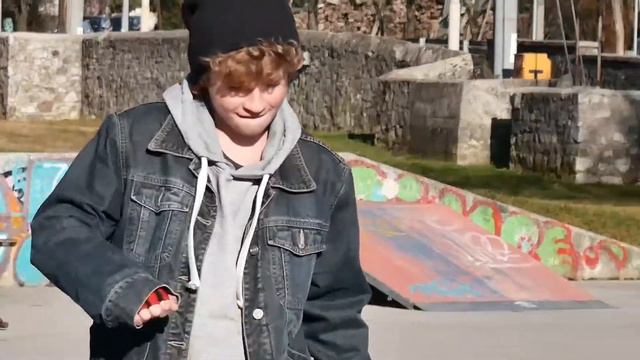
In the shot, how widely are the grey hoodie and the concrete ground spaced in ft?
18.7

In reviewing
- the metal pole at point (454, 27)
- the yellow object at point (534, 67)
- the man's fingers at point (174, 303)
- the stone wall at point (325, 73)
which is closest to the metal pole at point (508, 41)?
the stone wall at point (325, 73)

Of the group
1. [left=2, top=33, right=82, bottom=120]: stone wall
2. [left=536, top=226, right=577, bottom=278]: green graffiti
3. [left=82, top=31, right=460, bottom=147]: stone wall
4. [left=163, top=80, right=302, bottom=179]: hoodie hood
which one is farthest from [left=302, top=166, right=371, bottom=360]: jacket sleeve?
[left=2, top=33, right=82, bottom=120]: stone wall

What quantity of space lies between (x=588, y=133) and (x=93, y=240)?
49.9ft

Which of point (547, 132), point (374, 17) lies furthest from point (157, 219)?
point (374, 17)

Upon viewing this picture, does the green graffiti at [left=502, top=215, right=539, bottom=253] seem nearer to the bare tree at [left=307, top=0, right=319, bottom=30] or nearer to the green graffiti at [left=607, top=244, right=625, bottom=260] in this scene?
the green graffiti at [left=607, top=244, right=625, bottom=260]

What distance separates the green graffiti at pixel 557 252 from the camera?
43.8 feet

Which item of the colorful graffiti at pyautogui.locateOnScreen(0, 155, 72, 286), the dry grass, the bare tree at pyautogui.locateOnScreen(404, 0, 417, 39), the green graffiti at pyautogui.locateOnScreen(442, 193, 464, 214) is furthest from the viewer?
the bare tree at pyautogui.locateOnScreen(404, 0, 417, 39)

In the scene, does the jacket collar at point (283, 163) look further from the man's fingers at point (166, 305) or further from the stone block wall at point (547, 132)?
the stone block wall at point (547, 132)

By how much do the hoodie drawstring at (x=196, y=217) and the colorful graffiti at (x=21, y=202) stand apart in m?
8.99

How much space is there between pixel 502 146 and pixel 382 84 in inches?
116

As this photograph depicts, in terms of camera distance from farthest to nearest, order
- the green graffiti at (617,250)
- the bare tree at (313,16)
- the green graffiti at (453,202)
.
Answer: the bare tree at (313,16), the green graffiti at (453,202), the green graffiti at (617,250)

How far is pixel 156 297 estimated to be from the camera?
121 inches

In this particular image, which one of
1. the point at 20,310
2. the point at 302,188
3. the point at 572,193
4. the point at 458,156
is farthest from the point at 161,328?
the point at 458,156

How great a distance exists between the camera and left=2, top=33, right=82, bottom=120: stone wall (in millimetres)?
35531
